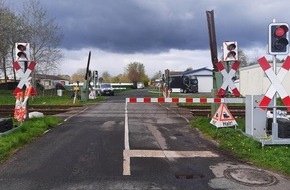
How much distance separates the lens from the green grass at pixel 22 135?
890cm

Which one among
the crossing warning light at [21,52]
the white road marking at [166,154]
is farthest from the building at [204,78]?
the white road marking at [166,154]

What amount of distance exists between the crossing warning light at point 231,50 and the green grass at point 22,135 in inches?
267

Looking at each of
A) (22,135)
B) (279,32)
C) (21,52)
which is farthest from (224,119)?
(21,52)

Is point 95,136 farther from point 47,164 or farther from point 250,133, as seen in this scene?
point 250,133

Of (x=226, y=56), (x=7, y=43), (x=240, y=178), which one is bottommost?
(x=240, y=178)

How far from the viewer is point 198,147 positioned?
958cm

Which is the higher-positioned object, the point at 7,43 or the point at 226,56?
the point at 7,43

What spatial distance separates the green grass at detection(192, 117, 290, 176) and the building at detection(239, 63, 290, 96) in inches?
1034

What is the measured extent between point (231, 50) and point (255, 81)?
29.9 m

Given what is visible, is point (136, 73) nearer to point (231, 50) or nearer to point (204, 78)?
point (204, 78)

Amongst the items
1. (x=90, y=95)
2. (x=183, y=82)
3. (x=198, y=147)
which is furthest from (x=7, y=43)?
(x=198, y=147)

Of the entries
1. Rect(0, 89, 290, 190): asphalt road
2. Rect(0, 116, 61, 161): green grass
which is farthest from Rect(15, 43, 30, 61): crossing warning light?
Rect(0, 89, 290, 190): asphalt road

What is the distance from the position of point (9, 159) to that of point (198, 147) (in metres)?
4.65

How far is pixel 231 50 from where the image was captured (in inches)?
491
